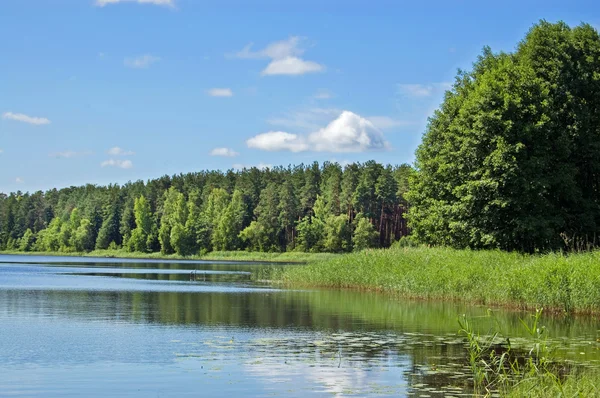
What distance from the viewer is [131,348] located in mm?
23047

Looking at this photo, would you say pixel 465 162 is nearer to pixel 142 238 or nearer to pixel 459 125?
pixel 459 125

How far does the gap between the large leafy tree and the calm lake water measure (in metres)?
11.4

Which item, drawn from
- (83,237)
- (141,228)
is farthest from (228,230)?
(83,237)

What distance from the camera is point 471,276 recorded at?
1515 inches

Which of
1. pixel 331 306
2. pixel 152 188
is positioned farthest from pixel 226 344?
pixel 152 188

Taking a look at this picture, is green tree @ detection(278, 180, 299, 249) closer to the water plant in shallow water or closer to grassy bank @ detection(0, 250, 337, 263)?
grassy bank @ detection(0, 250, 337, 263)

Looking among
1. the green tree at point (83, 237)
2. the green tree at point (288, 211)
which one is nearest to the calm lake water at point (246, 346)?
the green tree at point (288, 211)

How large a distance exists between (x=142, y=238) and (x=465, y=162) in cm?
12604

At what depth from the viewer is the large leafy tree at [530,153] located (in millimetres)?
46938

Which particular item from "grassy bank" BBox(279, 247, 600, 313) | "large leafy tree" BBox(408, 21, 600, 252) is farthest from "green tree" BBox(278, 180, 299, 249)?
"large leafy tree" BBox(408, 21, 600, 252)

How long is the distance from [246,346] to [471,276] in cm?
1816

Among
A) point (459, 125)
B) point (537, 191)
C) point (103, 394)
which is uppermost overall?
point (459, 125)

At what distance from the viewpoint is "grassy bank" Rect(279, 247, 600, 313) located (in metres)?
31.8

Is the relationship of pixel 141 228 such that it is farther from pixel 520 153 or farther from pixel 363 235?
pixel 520 153
